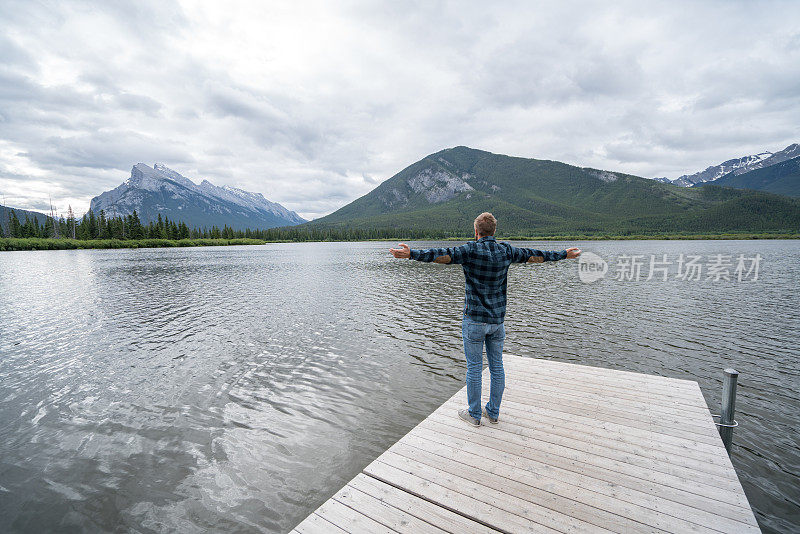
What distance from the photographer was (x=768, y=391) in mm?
11141

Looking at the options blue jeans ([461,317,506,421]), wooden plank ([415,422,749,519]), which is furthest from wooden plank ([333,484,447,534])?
blue jeans ([461,317,506,421])

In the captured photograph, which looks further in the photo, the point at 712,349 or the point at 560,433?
the point at 712,349

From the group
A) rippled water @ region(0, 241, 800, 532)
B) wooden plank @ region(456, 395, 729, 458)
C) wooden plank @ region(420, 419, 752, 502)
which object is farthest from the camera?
rippled water @ region(0, 241, 800, 532)

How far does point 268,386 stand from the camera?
1178 centimetres

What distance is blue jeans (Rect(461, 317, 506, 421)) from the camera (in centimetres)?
640

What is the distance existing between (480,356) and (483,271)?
1629mm

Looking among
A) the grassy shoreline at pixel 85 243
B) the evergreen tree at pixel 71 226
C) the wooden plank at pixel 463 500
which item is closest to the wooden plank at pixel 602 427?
the wooden plank at pixel 463 500

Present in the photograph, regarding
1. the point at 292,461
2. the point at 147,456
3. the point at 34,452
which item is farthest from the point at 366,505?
the point at 34,452

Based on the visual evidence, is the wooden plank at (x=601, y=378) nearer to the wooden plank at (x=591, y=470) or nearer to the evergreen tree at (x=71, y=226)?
the wooden plank at (x=591, y=470)

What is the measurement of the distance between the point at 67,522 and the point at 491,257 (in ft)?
28.0

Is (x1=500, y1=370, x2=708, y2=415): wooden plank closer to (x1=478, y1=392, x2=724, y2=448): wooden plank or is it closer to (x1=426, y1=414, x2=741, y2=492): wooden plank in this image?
(x1=478, y1=392, x2=724, y2=448): wooden plank

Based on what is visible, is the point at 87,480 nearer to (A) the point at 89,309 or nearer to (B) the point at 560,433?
(B) the point at 560,433

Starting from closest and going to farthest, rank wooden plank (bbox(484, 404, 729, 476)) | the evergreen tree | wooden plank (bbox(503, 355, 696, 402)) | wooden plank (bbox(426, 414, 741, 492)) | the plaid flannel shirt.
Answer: wooden plank (bbox(426, 414, 741, 492))
wooden plank (bbox(484, 404, 729, 476))
the plaid flannel shirt
wooden plank (bbox(503, 355, 696, 402))
the evergreen tree

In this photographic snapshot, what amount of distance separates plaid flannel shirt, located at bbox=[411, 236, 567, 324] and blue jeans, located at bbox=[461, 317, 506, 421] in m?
0.17
